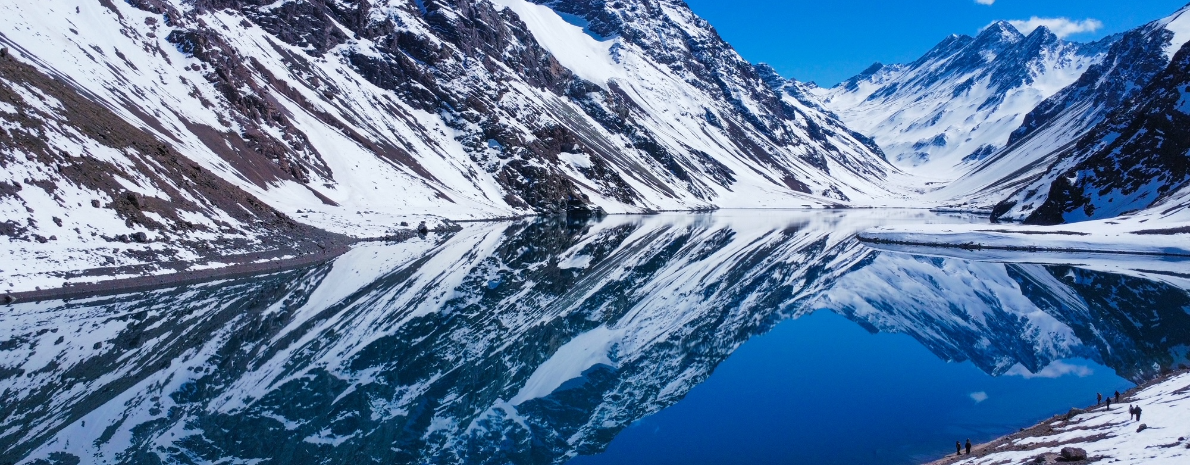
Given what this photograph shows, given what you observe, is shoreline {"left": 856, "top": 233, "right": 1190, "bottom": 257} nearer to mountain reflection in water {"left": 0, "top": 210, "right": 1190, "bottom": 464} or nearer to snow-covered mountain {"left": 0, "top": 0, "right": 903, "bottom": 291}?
mountain reflection in water {"left": 0, "top": 210, "right": 1190, "bottom": 464}

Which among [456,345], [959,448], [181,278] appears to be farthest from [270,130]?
[959,448]

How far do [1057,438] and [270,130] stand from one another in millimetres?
95475

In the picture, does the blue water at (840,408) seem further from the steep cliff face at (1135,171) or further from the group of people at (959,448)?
the steep cliff face at (1135,171)

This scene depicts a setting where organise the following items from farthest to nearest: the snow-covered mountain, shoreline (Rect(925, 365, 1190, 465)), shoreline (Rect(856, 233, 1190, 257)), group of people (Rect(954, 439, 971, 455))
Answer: shoreline (Rect(856, 233, 1190, 257))
the snow-covered mountain
group of people (Rect(954, 439, 971, 455))
shoreline (Rect(925, 365, 1190, 465))

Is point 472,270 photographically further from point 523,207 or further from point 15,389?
point 523,207

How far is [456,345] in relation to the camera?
109ft

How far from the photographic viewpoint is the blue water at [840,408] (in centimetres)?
2178

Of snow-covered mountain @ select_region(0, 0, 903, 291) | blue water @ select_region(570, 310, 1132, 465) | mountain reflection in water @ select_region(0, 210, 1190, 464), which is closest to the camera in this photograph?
mountain reflection in water @ select_region(0, 210, 1190, 464)

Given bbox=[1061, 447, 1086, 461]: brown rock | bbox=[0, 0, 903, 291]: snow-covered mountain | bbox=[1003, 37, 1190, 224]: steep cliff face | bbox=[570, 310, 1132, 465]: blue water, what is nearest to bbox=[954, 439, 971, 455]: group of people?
bbox=[570, 310, 1132, 465]: blue water

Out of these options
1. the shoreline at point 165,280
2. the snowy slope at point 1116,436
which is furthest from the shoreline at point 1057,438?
the shoreline at point 165,280

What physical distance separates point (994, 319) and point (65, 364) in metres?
47.7

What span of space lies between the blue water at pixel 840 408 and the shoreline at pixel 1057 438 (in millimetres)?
1429

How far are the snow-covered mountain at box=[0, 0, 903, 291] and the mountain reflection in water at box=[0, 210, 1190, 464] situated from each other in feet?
31.2

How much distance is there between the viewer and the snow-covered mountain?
45844 millimetres
